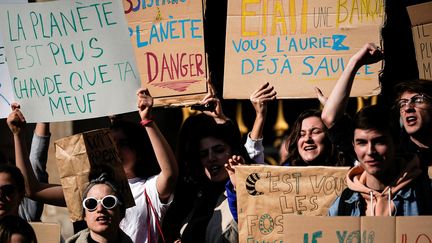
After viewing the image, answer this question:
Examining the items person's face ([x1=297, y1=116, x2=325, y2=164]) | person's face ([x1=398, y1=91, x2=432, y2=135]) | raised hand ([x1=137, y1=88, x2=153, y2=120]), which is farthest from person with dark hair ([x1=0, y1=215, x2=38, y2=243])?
person's face ([x1=398, y1=91, x2=432, y2=135])

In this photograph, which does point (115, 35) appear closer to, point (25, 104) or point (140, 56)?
point (140, 56)

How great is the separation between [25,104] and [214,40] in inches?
106

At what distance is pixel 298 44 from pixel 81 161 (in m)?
1.35

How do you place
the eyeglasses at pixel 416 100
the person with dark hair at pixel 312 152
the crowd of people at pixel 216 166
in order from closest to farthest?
the crowd of people at pixel 216 166
the eyeglasses at pixel 416 100
the person with dark hair at pixel 312 152

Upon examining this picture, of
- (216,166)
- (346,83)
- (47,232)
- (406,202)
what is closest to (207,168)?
(216,166)

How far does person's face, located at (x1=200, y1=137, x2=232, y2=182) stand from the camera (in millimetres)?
5926

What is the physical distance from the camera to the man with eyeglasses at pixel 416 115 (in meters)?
5.50

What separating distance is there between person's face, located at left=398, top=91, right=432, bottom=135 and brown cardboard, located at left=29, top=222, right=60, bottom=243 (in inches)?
75.0

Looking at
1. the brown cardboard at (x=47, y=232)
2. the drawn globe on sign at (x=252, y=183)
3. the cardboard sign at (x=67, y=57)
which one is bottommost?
the brown cardboard at (x=47, y=232)

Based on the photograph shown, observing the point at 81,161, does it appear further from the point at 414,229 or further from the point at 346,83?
the point at 414,229

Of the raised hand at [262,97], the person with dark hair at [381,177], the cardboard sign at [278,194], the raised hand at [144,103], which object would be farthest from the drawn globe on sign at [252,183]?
the raised hand at [144,103]

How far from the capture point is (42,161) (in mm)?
6359

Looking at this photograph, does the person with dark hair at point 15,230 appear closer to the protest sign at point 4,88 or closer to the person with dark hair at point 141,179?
the person with dark hair at point 141,179

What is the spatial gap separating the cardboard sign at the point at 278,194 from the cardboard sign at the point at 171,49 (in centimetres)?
74
